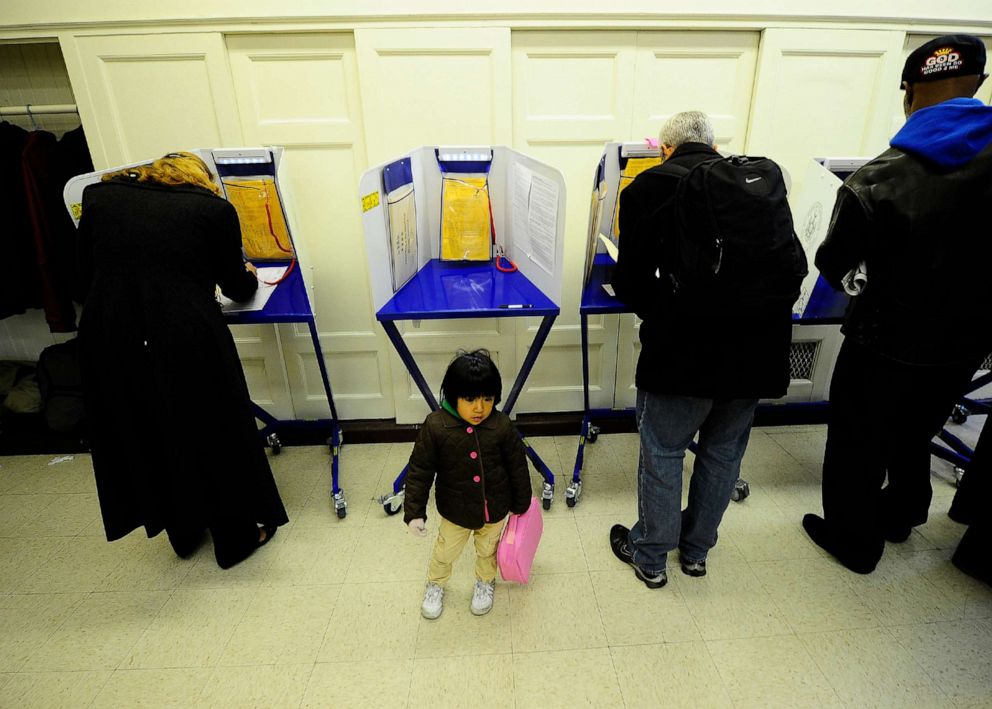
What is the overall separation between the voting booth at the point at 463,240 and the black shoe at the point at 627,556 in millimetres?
319

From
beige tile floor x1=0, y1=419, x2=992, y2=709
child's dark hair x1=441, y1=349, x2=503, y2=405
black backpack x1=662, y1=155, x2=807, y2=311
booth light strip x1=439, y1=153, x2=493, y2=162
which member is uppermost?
booth light strip x1=439, y1=153, x2=493, y2=162

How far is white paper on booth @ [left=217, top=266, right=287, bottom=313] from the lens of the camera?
6.05 feet

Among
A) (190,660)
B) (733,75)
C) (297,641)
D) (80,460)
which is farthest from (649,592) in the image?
(80,460)

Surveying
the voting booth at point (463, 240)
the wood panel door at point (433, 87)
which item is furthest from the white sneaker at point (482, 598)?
the wood panel door at point (433, 87)

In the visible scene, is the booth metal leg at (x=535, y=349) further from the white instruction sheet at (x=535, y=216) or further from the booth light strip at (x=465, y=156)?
the booth light strip at (x=465, y=156)

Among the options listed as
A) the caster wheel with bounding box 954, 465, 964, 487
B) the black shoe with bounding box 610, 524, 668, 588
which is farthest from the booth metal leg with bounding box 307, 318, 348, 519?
the caster wheel with bounding box 954, 465, 964, 487

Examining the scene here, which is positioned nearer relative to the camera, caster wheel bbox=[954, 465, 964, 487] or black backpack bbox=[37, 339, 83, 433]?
→ caster wheel bbox=[954, 465, 964, 487]

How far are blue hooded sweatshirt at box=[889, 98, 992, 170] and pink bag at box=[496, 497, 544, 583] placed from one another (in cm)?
147

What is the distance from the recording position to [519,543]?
159 cm

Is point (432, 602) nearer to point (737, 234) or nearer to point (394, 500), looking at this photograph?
point (394, 500)

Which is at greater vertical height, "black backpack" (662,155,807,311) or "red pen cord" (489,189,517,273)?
"black backpack" (662,155,807,311)

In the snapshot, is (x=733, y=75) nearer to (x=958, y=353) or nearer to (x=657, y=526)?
(x=958, y=353)

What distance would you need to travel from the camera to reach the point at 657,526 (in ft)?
5.44

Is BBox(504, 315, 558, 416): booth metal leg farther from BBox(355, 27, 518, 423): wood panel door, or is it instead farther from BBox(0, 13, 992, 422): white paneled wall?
BBox(355, 27, 518, 423): wood panel door
